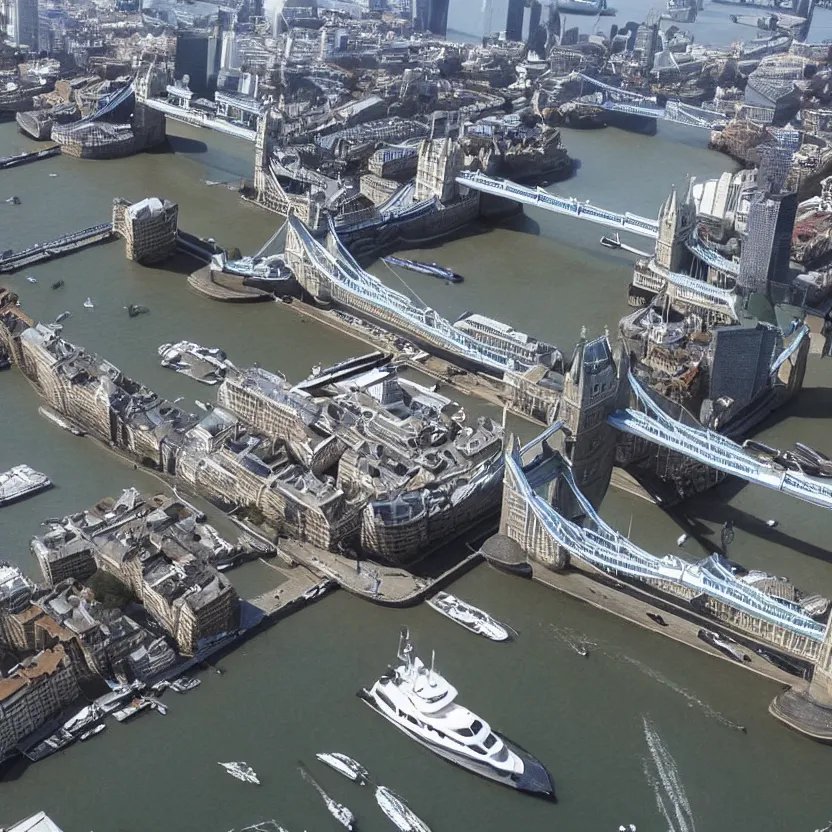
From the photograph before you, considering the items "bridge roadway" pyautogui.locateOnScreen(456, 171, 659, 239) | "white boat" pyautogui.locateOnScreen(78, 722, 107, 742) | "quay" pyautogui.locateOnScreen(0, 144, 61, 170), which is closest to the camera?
"white boat" pyautogui.locateOnScreen(78, 722, 107, 742)

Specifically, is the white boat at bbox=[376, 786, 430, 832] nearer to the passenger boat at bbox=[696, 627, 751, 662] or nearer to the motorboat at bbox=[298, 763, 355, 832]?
the motorboat at bbox=[298, 763, 355, 832]

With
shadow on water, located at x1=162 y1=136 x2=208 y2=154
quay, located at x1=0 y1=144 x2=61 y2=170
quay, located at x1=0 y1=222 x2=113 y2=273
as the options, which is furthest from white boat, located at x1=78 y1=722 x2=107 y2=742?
shadow on water, located at x1=162 y1=136 x2=208 y2=154

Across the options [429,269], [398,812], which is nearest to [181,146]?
[429,269]

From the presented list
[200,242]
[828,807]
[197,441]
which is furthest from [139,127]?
[828,807]

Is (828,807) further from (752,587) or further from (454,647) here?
(454,647)

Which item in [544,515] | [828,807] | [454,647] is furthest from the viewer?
[544,515]

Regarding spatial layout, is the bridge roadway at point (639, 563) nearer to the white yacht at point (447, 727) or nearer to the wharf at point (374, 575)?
the wharf at point (374, 575)
